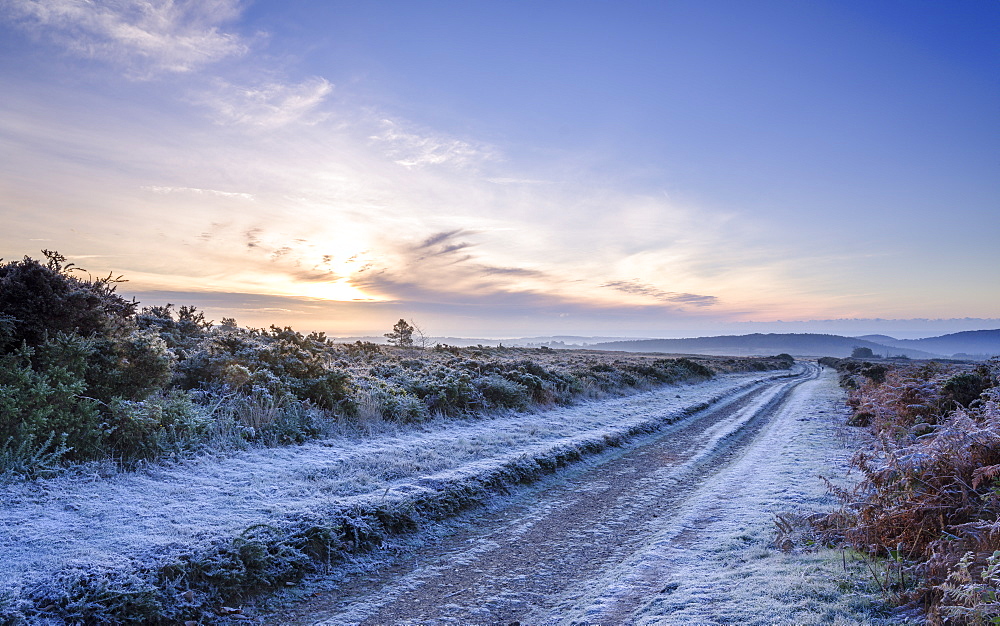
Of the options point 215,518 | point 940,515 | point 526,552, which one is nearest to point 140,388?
point 215,518

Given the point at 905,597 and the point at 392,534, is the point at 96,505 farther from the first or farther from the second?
the point at 905,597

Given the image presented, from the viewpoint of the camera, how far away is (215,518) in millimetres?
6156

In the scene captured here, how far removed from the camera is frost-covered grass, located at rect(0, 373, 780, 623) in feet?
15.1

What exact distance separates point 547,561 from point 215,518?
393 centimetres

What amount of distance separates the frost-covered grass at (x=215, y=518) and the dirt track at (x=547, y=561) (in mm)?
690

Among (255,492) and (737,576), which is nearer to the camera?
(737,576)

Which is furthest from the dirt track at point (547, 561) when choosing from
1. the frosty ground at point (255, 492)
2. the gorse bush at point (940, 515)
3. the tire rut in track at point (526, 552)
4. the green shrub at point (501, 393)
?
the green shrub at point (501, 393)

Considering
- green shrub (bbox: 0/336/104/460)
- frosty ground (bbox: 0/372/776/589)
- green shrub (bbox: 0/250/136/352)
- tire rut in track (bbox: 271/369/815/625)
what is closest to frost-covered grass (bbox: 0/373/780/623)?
frosty ground (bbox: 0/372/776/589)

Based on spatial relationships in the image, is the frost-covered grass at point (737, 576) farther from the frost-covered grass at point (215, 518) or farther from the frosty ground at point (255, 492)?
the frost-covered grass at point (215, 518)

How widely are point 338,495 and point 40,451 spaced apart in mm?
3886

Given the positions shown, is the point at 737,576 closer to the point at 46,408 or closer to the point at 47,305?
the point at 46,408

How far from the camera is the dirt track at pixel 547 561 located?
4.93m

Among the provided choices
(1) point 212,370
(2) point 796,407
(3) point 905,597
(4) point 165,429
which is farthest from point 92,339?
(2) point 796,407

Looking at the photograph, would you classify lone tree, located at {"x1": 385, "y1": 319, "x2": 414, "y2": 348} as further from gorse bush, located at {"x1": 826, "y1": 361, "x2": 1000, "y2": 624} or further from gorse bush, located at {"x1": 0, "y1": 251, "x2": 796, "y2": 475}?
gorse bush, located at {"x1": 826, "y1": 361, "x2": 1000, "y2": 624}
